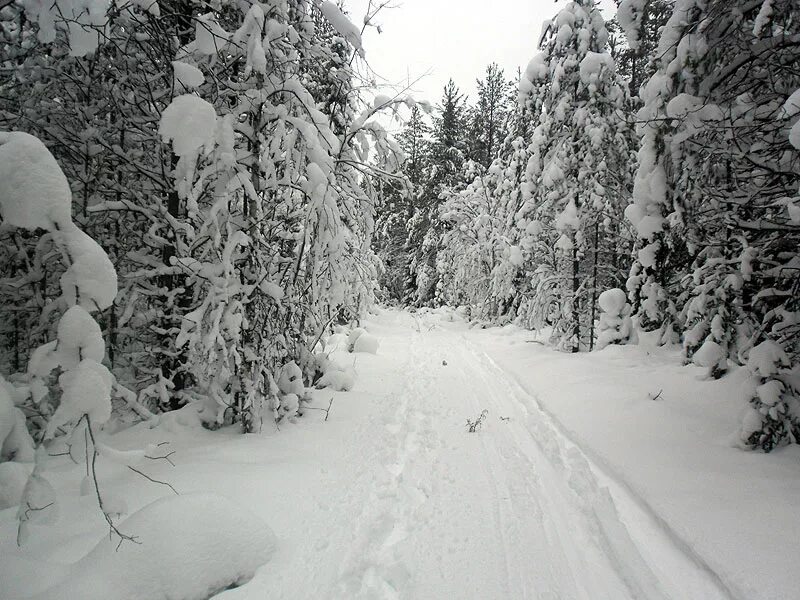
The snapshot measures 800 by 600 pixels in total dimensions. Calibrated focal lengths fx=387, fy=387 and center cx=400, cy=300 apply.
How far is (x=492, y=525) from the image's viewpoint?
3.42 metres

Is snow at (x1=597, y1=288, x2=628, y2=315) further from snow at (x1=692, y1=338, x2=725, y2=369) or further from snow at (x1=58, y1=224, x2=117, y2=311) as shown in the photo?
snow at (x1=58, y1=224, x2=117, y2=311)

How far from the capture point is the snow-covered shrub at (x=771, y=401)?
3.96 meters

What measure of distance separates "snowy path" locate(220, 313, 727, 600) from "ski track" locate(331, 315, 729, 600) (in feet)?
0.03

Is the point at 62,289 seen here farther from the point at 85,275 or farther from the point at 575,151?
the point at 575,151

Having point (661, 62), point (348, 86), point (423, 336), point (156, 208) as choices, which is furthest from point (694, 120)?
point (423, 336)

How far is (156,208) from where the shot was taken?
4.80 meters

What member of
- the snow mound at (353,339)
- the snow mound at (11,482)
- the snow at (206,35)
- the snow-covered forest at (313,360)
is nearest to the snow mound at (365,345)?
the snow mound at (353,339)

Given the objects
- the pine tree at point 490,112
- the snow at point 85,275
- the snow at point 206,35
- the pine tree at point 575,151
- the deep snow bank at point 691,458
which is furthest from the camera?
the pine tree at point 490,112

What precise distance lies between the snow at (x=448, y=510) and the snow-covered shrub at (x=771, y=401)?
0.08 meters

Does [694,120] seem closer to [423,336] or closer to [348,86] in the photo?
[348,86]

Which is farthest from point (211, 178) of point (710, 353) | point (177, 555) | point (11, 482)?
point (710, 353)

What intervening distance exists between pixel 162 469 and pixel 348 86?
5204 millimetres

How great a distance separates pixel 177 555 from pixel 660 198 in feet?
20.7

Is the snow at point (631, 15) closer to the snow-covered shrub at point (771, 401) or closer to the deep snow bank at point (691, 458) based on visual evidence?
the snow-covered shrub at point (771, 401)
